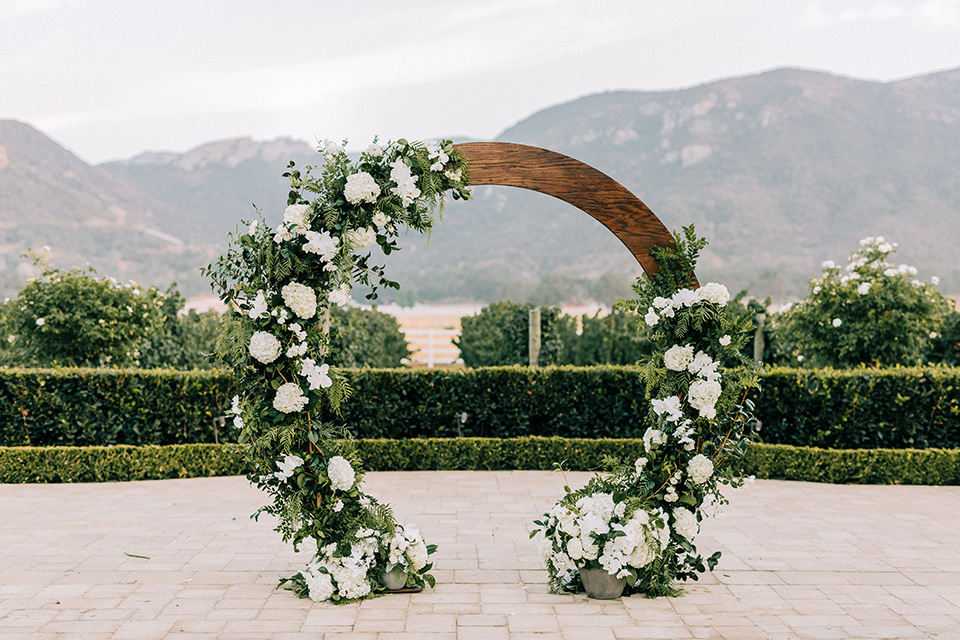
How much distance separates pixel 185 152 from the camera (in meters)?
86.9

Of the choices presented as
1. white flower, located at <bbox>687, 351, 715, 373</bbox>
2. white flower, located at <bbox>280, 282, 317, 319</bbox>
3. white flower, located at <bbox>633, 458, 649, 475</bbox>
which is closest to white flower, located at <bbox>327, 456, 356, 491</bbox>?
white flower, located at <bbox>280, 282, 317, 319</bbox>

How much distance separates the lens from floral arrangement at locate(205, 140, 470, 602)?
406 centimetres

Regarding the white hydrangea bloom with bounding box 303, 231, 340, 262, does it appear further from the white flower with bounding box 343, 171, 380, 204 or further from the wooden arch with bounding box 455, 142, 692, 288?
the wooden arch with bounding box 455, 142, 692, 288

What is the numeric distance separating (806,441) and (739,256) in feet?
173

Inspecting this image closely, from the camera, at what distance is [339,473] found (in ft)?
13.6

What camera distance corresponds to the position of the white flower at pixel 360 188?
4016mm

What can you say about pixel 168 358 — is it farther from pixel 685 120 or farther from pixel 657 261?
pixel 685 120

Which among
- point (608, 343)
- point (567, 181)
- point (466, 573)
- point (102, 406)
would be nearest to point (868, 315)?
point (608, 343)

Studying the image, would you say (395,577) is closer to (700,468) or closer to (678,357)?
(700,468)

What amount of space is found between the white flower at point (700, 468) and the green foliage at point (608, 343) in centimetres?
644

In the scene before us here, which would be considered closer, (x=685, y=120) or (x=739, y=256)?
(x=739, y=256)

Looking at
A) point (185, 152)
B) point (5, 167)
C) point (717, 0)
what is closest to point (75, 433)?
point (717, 0)

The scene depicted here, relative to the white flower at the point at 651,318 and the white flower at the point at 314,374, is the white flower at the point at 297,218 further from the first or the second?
the white flower at the point at 651,318

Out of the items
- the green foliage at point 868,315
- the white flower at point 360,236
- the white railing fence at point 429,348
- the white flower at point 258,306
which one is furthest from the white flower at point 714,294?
the green foliage at point 868,315
